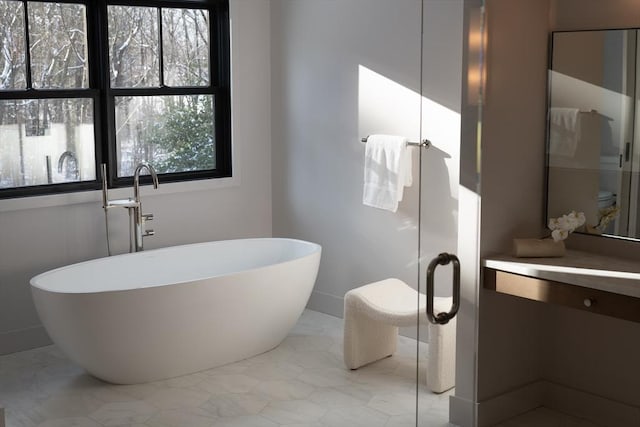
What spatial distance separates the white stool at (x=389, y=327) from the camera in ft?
8.75

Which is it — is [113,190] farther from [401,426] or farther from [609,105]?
[609,105]

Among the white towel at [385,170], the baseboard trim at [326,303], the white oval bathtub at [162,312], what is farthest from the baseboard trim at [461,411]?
the baseboard trim at [326,303]

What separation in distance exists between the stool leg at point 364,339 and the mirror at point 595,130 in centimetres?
96

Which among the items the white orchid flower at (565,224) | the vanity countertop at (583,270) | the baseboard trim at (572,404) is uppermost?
the white orchid flower at (565,224)

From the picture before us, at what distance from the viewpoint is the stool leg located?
13.3 feet

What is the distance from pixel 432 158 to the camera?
2613mm

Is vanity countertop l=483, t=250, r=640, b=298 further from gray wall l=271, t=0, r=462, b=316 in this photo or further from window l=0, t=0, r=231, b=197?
window l=0, t=0, r=231, b=197

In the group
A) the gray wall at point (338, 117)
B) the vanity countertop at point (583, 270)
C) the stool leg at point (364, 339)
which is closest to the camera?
the vanity countertop at point (583, 270)

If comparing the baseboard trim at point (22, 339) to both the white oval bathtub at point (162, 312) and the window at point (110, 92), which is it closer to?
the white oval bathtub at point (162, 312)

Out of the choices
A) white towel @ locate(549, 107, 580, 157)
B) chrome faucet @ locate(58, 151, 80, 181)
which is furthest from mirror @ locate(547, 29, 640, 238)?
chrome faucet @ locate(58, 151, 80, 181)

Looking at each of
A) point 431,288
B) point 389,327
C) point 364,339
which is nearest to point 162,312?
point 364,339

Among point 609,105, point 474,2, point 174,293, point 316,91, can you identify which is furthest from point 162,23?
point 474,2

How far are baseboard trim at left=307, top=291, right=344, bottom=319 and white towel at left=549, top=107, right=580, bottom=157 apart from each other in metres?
1.80

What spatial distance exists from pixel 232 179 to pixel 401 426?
8.39ft
